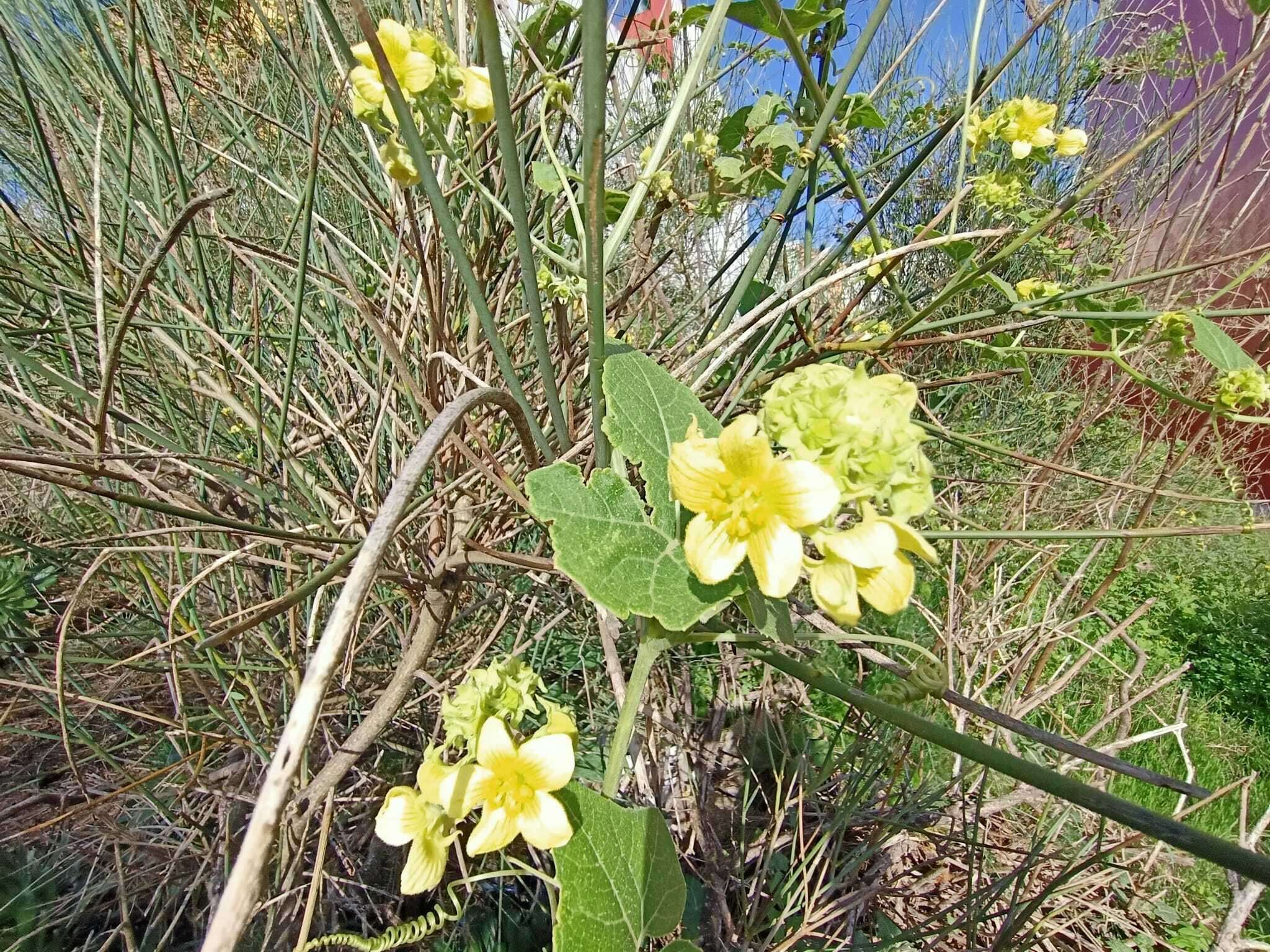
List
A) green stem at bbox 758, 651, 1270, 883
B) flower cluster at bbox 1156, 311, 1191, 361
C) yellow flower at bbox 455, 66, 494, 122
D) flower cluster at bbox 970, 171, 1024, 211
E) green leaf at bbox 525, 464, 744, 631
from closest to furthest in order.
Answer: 1. green stem at bbox 758, 651, 1270, 883
2. green leaf at bbox 525, 464, 744, 631
3. yellow flower at bbox 455, 66, 494, 122
4. flower cluster at bbox 1156, 311, 1191, 361
5. flower cluster at bbox 970, 171, 1024, 211

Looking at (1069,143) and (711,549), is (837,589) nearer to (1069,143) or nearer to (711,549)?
(711,549)

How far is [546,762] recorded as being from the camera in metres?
0.51

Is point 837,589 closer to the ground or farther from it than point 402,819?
farther from it

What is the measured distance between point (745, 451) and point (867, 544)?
0.31 ft

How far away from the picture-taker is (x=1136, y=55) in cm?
309

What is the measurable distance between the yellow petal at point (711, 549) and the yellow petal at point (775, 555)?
1 cm

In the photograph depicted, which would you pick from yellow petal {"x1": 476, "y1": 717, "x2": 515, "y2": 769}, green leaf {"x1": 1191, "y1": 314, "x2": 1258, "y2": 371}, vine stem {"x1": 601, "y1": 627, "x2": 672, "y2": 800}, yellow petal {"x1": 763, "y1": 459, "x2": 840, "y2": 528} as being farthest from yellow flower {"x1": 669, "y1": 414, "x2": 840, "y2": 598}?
green leaf {"x1": 1191, "y1": 314, "x2": 1258, "y2": 371}

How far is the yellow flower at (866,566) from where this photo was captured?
0.40 m

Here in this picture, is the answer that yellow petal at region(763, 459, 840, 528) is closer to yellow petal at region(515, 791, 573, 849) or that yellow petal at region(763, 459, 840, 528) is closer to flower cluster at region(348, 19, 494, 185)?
yellow petal at region(515, 791, 573, 849)

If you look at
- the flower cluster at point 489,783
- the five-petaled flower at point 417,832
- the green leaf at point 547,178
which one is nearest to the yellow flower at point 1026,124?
the green leaf at point 547,178

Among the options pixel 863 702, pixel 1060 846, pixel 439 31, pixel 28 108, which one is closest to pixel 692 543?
pixel 863 702

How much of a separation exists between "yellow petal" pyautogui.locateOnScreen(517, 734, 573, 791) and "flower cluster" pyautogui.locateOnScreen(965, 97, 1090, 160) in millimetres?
1107

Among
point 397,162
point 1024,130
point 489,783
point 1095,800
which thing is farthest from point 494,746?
point 1024,130

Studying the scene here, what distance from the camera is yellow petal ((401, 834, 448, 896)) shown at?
0.56m
